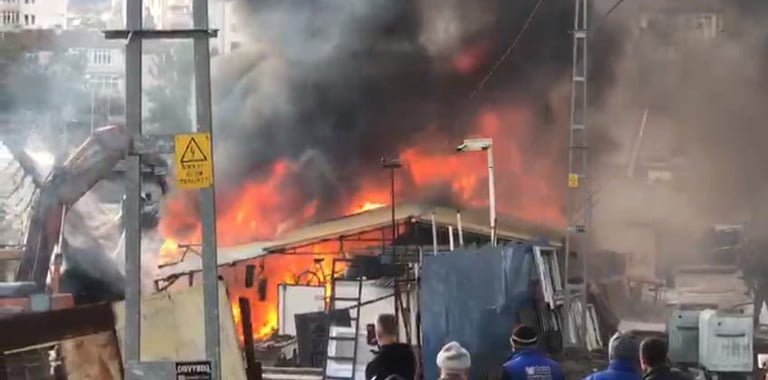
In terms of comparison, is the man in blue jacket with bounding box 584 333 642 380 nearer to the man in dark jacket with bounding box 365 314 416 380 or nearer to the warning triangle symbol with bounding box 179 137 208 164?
the man in dark jacket with bounding box 365 314 416 380

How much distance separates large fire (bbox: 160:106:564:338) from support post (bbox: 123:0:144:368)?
18.7 meters

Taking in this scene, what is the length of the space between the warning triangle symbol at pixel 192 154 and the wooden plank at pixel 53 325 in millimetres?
1419

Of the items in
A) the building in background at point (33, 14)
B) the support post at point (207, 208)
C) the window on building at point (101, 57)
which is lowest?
the support post at point (207, 208)

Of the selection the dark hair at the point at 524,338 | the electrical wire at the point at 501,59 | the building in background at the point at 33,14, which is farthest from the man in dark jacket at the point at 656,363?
the building in background at the point at 33,14

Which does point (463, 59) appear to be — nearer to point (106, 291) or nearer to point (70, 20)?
point (70, 20)

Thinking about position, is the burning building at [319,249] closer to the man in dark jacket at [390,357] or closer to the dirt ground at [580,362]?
the dirt ground at [580,362]

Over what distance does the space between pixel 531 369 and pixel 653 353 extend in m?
0.91

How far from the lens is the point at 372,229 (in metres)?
21.5

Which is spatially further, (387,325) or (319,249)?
(319,249)

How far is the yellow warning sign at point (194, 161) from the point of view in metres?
5.45

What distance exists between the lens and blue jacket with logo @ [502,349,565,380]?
20.0 ft

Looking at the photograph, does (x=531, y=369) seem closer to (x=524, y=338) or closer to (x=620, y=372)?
(x=524, y=338)

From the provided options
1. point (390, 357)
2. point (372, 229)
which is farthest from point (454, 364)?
point (372, 229)

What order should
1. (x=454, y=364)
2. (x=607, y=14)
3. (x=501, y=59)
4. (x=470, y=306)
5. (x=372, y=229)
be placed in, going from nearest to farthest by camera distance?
(x=454, y=364) → (x=470, y=306) → (x=372, y=229) → (x=607, y=14) → (x=501, y=59)
